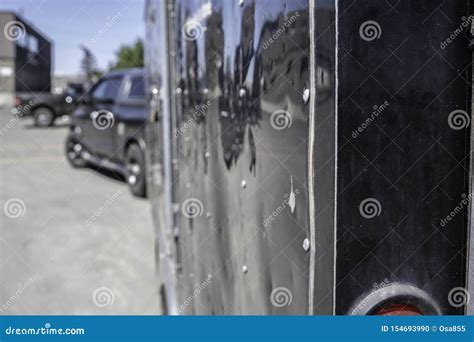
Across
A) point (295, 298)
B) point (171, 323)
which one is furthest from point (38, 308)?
point (295, 298)

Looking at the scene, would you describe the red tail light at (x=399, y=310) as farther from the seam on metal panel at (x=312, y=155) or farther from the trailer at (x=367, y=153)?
the seam on metal panel at (x=312, y=155)

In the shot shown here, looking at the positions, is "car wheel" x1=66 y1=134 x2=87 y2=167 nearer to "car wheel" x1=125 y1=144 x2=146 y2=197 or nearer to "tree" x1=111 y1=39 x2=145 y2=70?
"tree" x1=111 y1=39 x2=145 y2=70

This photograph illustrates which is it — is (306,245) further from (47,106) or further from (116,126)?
(47,106)

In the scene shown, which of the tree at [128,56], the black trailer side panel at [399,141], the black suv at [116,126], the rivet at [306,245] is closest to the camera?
the black trailer side panel at [399,141]

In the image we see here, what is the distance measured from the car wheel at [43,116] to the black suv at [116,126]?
9.98 metres

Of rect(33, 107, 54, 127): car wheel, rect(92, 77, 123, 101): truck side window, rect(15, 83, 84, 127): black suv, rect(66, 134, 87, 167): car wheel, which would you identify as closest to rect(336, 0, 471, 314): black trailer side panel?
rect(92, 77, 123, 101): truck side window

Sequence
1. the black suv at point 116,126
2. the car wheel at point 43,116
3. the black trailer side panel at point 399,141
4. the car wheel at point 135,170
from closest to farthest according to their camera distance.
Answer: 1. the black trailer side panel at point 399,141
2. the car wheel at point 135,170
3. the black suv at point 116,126
4. the car wheel at point 43,116

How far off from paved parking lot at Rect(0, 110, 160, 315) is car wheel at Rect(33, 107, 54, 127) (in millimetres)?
9888

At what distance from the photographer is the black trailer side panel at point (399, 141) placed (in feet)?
3.74

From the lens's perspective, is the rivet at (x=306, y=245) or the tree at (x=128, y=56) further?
the tree at (x=128, y=56)

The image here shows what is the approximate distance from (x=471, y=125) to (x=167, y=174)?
2546 mm

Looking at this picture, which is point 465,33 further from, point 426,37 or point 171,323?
point 171,323

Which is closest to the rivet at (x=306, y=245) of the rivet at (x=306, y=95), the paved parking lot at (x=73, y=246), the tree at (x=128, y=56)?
the rivet at (x=306, y=95)

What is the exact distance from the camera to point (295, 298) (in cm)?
133
